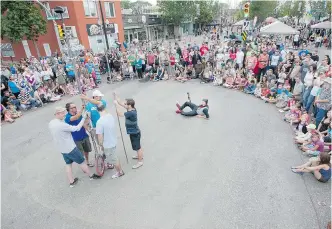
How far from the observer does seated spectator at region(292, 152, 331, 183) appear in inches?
188

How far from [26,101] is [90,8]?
16586 millimetres

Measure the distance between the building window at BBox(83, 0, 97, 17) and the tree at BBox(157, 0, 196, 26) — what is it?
67.5 feet

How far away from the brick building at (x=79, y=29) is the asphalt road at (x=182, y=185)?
17405mm

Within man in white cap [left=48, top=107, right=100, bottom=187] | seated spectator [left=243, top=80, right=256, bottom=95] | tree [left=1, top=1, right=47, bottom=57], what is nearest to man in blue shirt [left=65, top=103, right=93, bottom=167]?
man in white cap [left=48, top=107, right=100, bottom=187]

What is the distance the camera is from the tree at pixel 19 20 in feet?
63.3

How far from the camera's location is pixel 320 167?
4836mm

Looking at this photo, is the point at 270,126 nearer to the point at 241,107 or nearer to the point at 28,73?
the point at 241,107

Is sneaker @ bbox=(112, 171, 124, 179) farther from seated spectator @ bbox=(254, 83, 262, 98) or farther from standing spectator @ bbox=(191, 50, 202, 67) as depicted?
standing spectator @ bbox=(191, 50, 202, 67)

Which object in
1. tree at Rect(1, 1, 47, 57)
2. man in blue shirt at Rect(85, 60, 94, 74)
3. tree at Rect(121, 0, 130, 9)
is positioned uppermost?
tree at Rect(121, 0, 130, 9)

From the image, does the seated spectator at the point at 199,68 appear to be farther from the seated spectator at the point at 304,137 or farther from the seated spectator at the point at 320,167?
the seated spectator at the point at 320,167

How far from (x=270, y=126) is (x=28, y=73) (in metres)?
11.2

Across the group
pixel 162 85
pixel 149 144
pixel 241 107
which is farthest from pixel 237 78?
pixel 149 144

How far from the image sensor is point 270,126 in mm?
7617

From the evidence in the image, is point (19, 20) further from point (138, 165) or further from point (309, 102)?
point (309, 102)
